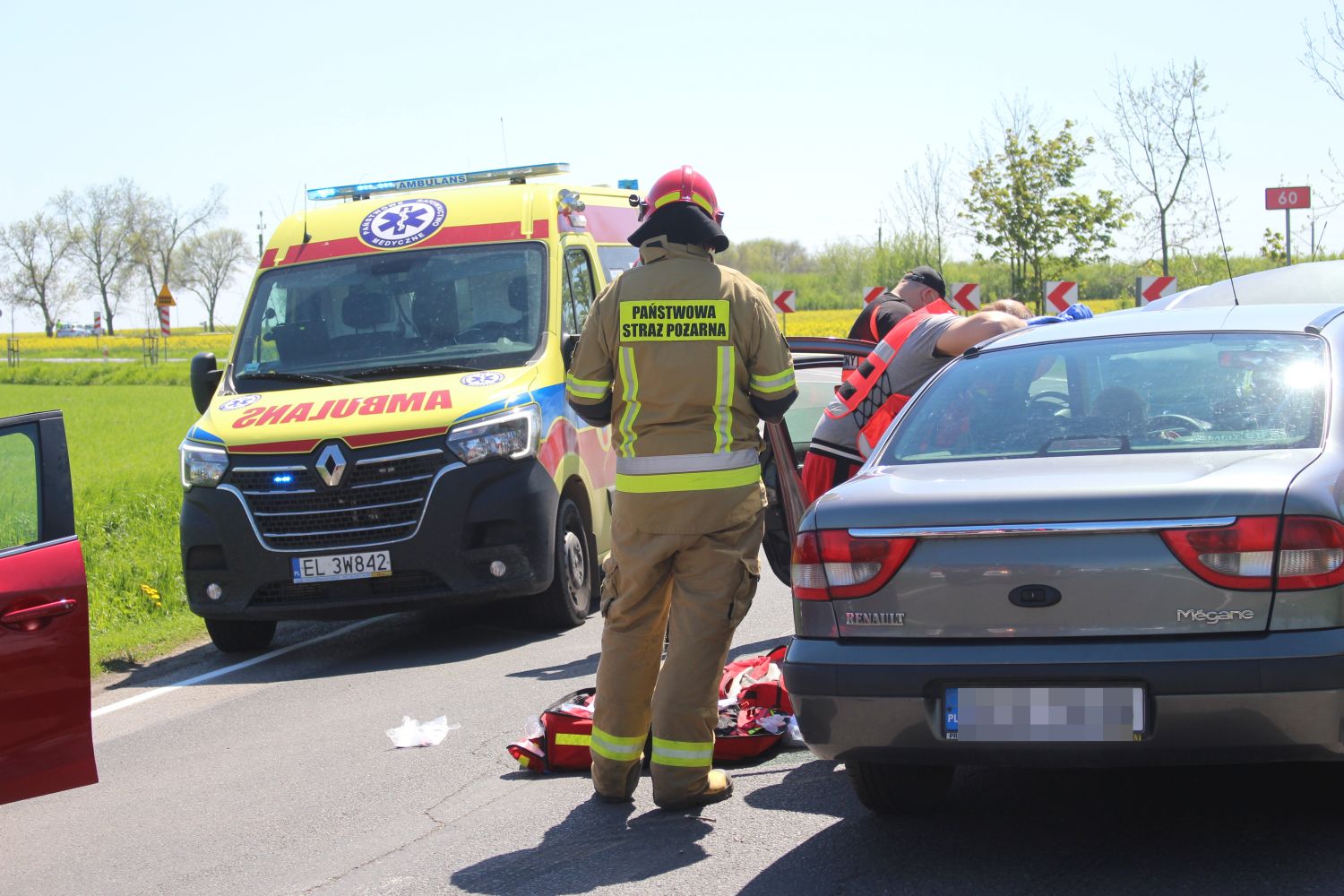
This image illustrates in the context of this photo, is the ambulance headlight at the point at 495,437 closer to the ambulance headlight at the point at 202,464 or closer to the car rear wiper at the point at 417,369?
the car rear wiper at the point at 417,369

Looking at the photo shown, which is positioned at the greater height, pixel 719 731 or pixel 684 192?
pixel 684 192

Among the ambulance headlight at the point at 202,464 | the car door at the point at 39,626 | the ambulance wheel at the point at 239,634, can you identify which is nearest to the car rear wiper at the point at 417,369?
the ambulance headlight at the point at 202,464

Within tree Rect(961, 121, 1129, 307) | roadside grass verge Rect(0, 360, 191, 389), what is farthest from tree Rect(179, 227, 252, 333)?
tree Rect(961, 121, 1129, 307)

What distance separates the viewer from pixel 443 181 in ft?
36.3

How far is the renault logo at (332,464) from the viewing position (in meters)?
8.31

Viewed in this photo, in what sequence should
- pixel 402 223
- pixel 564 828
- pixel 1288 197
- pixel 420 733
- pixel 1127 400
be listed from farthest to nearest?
pixel 1288 197
pixel 402 223
pixel 420 733
pixel 564 828
pixel 1127 400

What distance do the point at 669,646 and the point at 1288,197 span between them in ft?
42.9

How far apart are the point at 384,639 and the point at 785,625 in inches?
98.6

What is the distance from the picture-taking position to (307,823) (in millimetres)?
5336

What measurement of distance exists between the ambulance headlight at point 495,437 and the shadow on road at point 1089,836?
139 inches

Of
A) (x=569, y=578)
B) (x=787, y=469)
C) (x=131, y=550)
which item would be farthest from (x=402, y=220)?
(x=131, y=550)

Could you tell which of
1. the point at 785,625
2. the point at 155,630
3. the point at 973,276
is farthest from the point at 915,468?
the point at 973,276

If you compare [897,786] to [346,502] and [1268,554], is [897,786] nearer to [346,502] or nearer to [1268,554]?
[1268,554]

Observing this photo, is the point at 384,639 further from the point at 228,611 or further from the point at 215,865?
the point at 215,865
